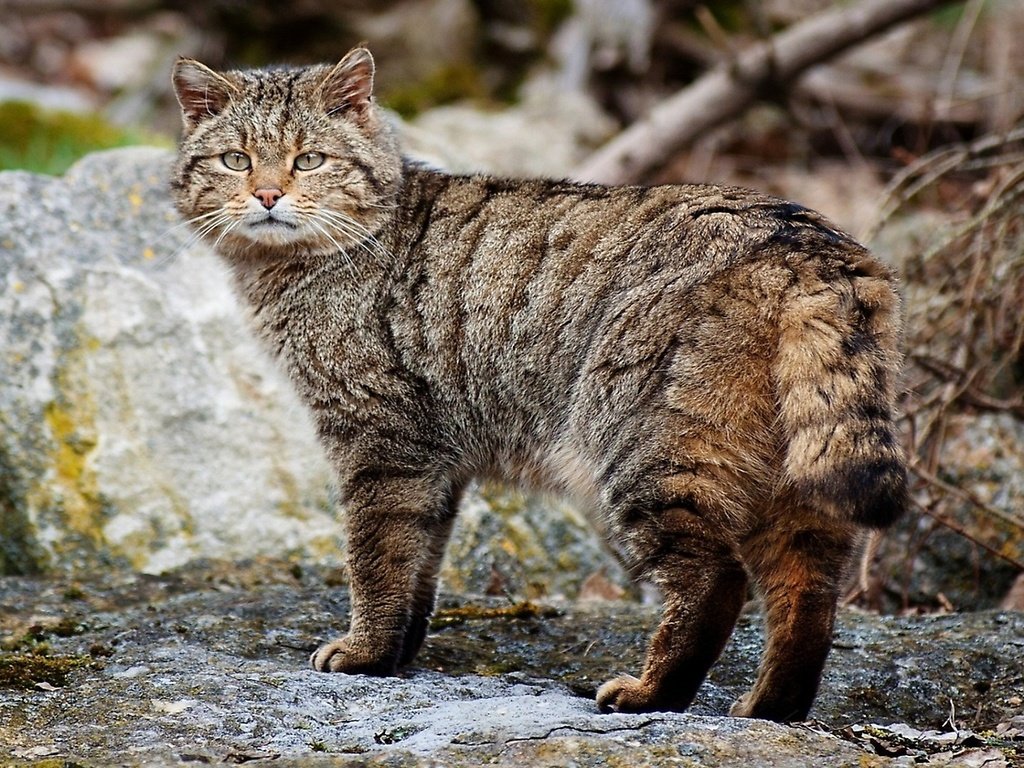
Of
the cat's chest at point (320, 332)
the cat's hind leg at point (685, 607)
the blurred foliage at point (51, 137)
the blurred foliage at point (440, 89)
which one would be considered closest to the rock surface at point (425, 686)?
the cat's hind leg at point (685, 607)

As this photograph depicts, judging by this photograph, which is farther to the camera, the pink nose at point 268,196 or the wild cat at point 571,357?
the pink nose at point 268,196

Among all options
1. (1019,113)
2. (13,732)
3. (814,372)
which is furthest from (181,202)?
(1019,113)

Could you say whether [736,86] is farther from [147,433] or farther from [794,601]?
[794,601]

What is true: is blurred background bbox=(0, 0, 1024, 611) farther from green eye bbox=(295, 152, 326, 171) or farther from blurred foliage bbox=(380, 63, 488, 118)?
green eye bbox=(295, 152, 326, 171)

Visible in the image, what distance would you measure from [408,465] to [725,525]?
1152 mm

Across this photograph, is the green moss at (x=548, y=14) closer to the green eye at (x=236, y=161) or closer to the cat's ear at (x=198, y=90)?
the cat's ear at (x=198, y=90)

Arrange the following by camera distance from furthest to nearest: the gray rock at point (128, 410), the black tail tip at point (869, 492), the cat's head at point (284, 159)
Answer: the gray rock at point (128, 410)
the cat's head at point (284, 159)
the black tail tip at point (869, 492)

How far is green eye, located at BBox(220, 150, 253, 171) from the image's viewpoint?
14.8 feet

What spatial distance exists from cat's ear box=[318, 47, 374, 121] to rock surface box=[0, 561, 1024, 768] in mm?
1818

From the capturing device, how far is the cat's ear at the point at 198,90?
4.66 meters

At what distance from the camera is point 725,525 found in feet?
11.5

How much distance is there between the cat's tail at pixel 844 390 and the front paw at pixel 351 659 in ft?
4.69

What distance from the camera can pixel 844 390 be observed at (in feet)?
11.0

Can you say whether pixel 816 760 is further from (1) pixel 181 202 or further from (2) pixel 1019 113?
(2) pixel 1019 113
